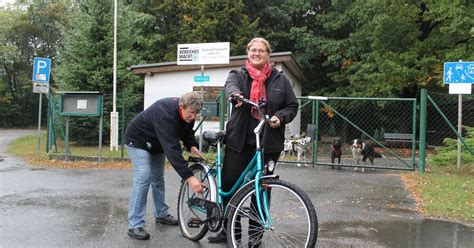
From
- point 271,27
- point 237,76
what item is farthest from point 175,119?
point 271,27

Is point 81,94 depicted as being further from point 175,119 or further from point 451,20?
point 451,20

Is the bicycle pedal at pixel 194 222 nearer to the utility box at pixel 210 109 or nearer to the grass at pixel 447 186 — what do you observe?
the grass at pixel 447 186

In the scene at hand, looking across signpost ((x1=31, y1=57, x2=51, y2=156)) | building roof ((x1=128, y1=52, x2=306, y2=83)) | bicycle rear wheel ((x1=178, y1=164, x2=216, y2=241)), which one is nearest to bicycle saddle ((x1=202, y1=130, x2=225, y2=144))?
bicycle rear wheel ((x1=178, y1=164, x2=216, y2=241))

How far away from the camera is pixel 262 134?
4391mm

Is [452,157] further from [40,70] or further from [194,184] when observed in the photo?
[40,70]

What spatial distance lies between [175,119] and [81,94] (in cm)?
804

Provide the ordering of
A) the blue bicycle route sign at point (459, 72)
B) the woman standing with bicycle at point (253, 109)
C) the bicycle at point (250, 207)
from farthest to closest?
1. the blue bicycle route sign at point (459, 72)
2. the woman standing with bicycle at point (253, 109)
3. the bicycle at point (250, 207)

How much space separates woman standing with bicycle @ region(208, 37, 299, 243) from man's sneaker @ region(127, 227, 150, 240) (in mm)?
1226

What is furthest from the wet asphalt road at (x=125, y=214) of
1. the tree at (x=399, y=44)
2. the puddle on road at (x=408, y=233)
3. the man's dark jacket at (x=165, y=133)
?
the tree at (x=399, y=44)

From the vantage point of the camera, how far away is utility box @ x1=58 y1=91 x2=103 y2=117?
11.9m

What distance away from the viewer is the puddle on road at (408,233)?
5140 millimetres

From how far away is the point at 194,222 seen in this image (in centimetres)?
488

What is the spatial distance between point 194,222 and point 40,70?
9.68 meters

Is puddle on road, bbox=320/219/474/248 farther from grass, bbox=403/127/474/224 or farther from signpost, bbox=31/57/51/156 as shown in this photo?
signpost, bbox=31/57/51/156
